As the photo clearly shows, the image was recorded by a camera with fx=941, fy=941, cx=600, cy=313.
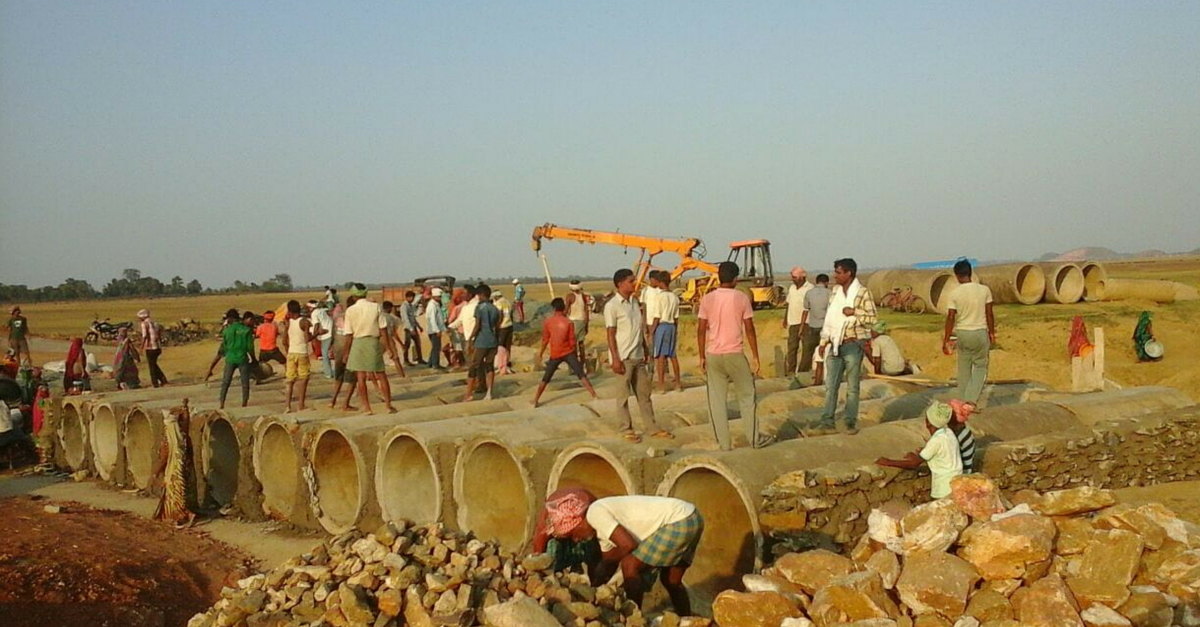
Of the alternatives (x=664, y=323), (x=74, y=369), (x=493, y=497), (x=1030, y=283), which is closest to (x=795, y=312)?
(x=664, y=323)

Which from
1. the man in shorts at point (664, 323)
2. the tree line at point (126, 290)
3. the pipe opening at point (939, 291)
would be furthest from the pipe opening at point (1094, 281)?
the tree line at point (126, 290)

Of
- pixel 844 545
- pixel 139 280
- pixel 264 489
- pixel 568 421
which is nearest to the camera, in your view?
pixel 844 545

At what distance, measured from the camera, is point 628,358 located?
8.61 metres

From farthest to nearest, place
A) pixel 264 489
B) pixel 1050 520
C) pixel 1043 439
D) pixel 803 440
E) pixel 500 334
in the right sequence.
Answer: pixel 500 334
pixel 264 489
pixel 1043 439
pixel 803 440
pixel 1050 520

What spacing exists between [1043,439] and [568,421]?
4.42 meters

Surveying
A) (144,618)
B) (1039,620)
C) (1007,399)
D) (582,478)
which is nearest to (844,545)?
(1039,620)

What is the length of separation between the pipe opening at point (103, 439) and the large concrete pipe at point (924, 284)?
18.4 metres

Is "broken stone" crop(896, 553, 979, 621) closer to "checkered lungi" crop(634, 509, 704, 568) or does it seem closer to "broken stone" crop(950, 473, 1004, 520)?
"broken stone" crop(950, 473, 1004, 520)

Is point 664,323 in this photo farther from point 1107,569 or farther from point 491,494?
point 1107,569

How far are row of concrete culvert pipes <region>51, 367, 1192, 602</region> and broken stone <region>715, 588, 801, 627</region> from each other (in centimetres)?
92

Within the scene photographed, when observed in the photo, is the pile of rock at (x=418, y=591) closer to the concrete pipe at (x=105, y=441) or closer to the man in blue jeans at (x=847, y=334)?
the man in blue jeans at (x=847, y=334)

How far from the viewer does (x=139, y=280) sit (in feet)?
384

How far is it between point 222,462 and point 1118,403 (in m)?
10.9

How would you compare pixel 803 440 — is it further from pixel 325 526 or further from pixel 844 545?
pixel 325 526
